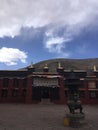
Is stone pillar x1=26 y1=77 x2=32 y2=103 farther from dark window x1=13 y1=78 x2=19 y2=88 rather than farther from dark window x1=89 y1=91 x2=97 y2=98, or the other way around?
dark window x1=89 y1=91 x2=97 y2=98

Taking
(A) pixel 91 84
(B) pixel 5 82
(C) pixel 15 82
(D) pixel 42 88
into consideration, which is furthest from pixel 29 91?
(A) pixel 91 84

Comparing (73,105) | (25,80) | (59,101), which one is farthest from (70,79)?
(25,80)

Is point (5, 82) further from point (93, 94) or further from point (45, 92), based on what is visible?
point (93, 94)

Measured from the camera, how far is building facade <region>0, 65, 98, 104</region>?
132 feet

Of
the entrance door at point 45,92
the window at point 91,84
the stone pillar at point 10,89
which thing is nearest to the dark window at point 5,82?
the stone pillar at point 10,89

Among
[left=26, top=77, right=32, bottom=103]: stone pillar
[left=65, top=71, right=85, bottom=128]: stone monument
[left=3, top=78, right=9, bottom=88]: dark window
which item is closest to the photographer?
[left=65, top=71, right=85, bottom=128]: stone monument

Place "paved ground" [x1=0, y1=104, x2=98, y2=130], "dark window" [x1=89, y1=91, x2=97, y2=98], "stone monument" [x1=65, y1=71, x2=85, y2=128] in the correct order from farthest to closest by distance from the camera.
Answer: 1. "dark window" [x1=89, y1=91, x2=97, y2=98]
2. "stone monument" [x1=65, y1=71, x2=85, y2=128]
3. "paved ground" [x1=0, y1=104, x2=98, y2=130]

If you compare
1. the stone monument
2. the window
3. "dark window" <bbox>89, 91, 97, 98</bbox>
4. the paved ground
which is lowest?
the paved ground

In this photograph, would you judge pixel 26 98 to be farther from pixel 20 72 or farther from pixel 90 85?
pixel 90 85

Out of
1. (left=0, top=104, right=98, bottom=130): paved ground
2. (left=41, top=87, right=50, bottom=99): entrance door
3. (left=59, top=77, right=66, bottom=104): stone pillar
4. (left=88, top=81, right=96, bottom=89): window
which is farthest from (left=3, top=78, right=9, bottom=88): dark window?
(left=0, top=104, right=98, bottom=130): paved ground

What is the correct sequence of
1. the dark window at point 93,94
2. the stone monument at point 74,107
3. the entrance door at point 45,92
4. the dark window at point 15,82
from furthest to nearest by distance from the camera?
the dark window at point 15,82 < the dark window at point 93,94 < the entrance door at point 45,92 < the stone monument at point 74,107

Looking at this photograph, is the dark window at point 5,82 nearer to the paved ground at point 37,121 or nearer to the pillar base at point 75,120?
the paved ground at point 37,121

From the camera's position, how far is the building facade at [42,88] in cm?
4019

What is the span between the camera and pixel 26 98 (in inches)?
1581
